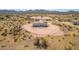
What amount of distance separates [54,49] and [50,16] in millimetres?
812

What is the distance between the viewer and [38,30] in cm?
329

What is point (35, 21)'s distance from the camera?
11.0ft

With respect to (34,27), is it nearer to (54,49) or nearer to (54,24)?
(54,24)

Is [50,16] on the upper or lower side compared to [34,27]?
upper

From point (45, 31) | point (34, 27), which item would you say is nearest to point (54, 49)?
point (45, 31)

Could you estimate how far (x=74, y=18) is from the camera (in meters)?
3.40

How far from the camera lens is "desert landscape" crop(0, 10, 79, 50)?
3.29 meters

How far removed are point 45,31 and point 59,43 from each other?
0.45 m

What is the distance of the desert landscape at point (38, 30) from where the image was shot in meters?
3.29
